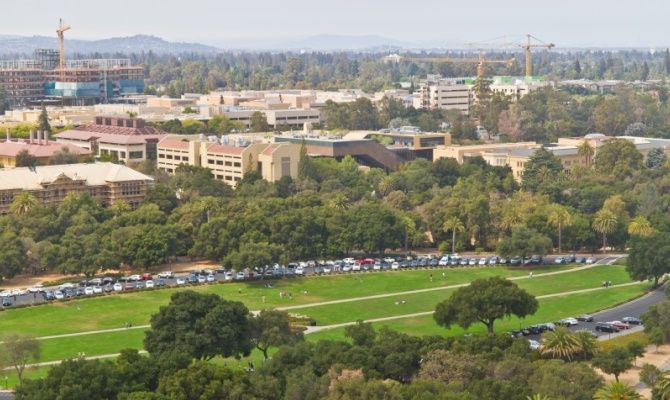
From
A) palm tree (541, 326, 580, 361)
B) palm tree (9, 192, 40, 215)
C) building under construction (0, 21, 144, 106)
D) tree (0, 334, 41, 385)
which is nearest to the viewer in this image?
tree (0, 334, 41, 385)

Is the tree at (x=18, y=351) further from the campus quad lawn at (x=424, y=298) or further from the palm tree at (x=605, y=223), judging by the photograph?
the palm tree at (x=605, y=223)

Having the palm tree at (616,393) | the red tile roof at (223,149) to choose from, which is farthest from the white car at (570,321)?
the red tile roof at (223,149)

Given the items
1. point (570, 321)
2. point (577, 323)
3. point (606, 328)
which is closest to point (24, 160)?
point (570, 321)

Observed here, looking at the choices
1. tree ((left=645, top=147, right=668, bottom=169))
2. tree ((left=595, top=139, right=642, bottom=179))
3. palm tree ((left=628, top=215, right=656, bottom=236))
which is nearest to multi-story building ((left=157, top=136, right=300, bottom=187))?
tree ((left=595, top=139, right=642, bottom=179))

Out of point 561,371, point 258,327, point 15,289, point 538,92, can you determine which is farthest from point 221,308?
point 538,92

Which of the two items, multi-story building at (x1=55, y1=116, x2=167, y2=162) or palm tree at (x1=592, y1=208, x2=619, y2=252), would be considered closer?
palm tree at (x1=592, y1=208, x2=619, y2=252)

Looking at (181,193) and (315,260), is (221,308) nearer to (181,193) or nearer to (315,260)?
(315,260)

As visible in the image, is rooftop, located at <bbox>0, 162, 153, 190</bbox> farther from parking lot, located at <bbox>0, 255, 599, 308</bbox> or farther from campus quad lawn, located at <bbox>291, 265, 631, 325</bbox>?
campus quad lawn, located at <bbox>291, 265, 631, 325</bbox>
